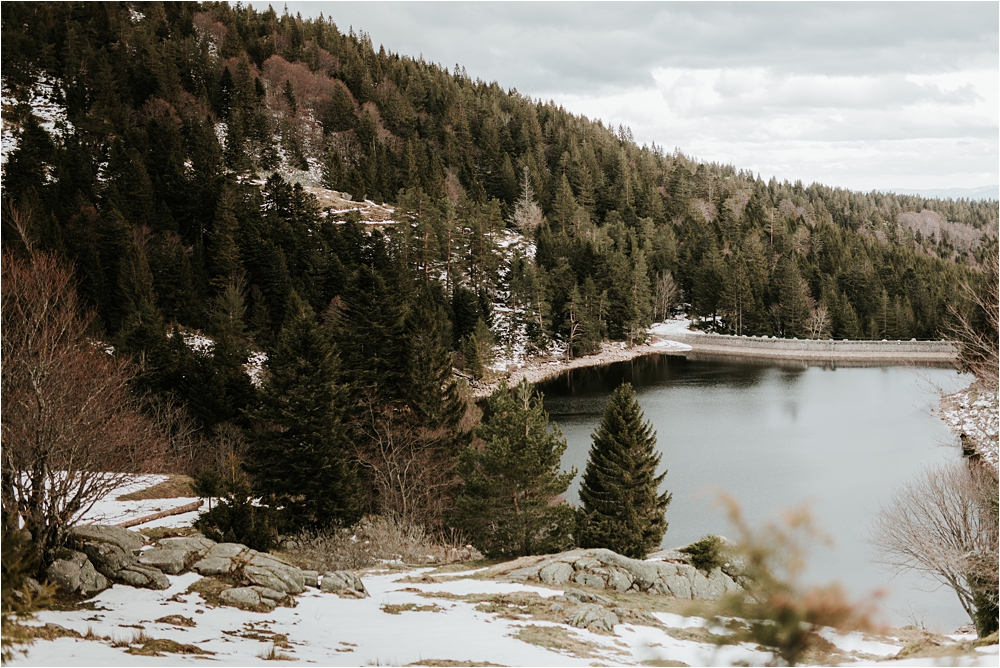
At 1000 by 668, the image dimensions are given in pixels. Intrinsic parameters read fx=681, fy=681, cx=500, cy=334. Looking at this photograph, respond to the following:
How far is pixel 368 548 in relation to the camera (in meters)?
17.4

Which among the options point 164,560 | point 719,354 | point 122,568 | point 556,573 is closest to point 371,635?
point 164,560

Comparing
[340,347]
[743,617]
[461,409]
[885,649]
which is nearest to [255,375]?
[340,347]

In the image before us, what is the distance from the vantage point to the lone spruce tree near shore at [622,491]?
21016 mm

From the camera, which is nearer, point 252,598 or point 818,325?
point 252,598

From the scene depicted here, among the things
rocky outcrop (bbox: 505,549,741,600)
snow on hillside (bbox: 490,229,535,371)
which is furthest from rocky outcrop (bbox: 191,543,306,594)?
snow on hillside (bbox: 490,229,535,371)

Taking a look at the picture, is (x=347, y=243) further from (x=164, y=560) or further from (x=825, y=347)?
(x=825, y=347)

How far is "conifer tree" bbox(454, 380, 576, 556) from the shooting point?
740 inches

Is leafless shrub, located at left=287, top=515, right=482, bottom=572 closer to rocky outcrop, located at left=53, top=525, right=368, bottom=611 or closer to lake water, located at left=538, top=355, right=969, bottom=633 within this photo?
rocky outcrop, located at left=53, top=525, right=368, bottom=611

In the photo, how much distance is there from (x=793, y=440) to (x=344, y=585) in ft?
113

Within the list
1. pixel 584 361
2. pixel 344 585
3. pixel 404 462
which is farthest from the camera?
pixel 584 361

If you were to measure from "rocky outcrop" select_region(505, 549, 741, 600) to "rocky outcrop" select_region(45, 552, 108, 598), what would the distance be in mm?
7551

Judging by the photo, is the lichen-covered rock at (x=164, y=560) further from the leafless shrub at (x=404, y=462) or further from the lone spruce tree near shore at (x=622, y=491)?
the lone spruce tree near shore at (x=622, y=491)

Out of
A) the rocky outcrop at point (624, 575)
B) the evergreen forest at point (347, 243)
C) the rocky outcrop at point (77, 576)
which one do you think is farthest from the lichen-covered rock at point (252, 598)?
the rocky outcrop at point (624, 575)

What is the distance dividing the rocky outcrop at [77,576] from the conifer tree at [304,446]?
747 centimetres
